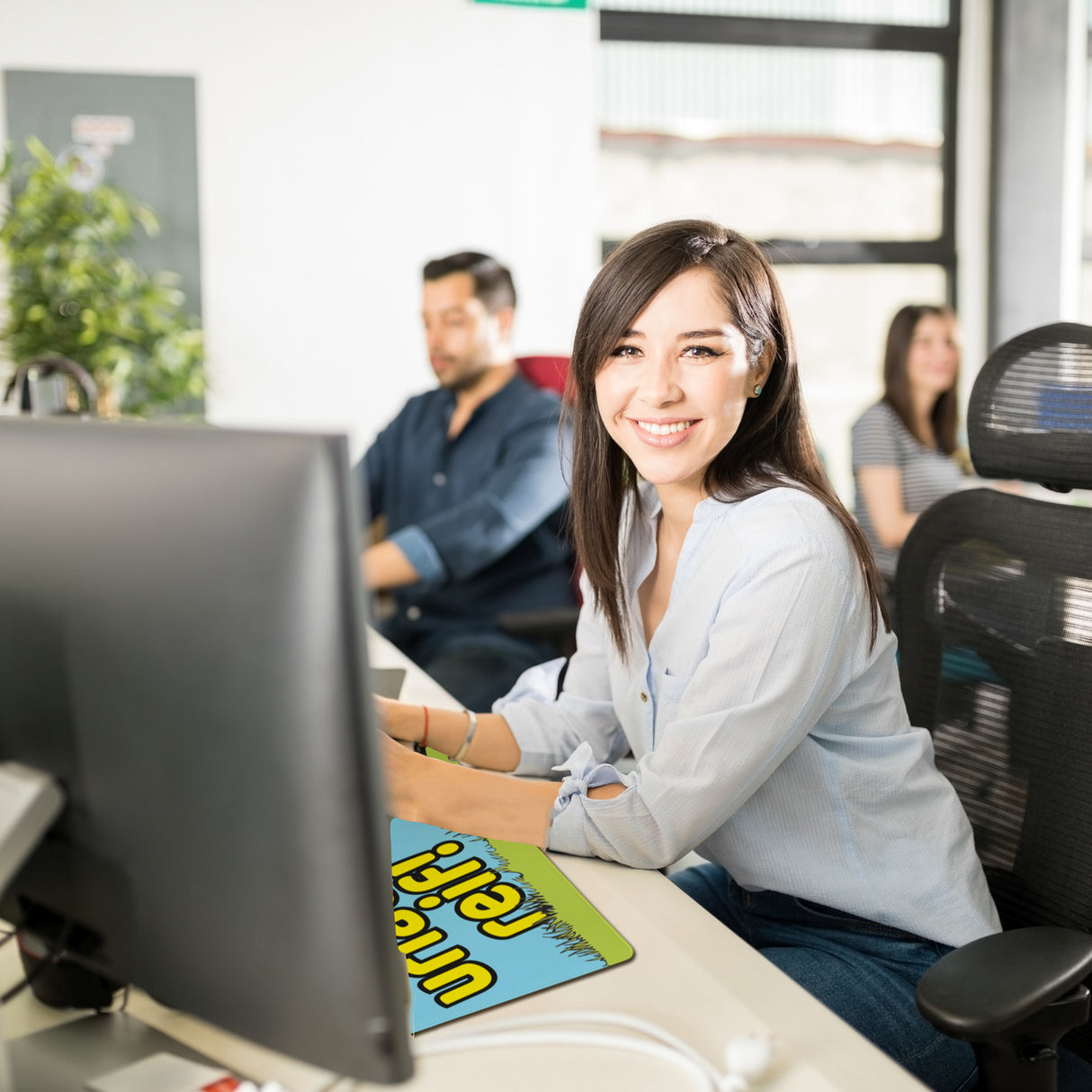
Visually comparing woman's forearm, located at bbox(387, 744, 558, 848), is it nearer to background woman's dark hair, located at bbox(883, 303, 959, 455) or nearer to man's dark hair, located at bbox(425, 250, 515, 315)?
man's dark hair, located at bbox(425, 250, 515, 315)

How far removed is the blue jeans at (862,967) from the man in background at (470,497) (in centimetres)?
103

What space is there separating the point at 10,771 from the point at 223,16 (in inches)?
141

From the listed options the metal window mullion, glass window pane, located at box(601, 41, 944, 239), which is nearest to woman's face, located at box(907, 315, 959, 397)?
glass window pane, located at box(601, 41, 944, 239)

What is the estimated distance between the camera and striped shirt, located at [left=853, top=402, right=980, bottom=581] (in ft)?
9.49

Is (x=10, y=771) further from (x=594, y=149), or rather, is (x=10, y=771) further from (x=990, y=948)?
(x=594, y=149)

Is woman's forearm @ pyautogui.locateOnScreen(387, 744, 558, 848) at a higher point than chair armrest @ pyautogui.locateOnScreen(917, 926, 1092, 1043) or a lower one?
higher

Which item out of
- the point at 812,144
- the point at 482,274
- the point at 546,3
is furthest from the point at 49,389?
the point at 812,144

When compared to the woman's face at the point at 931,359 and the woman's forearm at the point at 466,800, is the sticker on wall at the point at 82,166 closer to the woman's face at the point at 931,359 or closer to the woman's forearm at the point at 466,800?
the woman's face at the point at 931,359

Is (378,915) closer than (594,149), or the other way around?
(378,915)

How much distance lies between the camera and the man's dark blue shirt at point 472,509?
7.54ft

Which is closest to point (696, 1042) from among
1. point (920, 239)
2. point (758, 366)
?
point (758, 366)

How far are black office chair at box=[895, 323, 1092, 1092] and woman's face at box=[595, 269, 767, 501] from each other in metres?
0.30

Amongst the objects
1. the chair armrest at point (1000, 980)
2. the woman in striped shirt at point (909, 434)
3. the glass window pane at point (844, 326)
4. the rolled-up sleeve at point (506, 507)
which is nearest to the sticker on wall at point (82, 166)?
the rolled-up sleeve at point (506, 507)

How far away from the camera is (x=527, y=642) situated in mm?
2230
